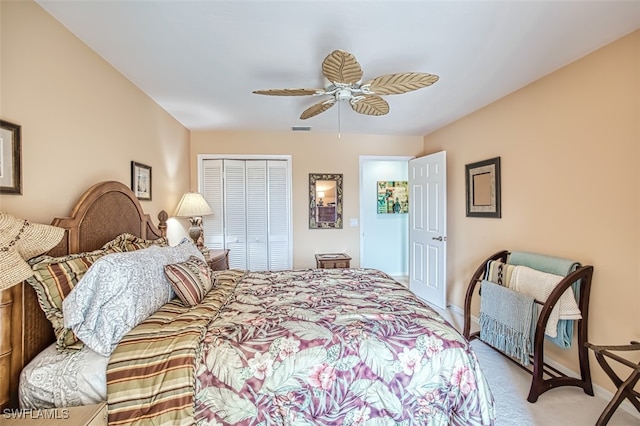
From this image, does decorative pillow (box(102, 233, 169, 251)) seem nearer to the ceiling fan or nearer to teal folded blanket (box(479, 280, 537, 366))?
the ceiling fan

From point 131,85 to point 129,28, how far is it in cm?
87

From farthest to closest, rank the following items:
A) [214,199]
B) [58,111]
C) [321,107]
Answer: [214,199] < [321,107] < [58,111]

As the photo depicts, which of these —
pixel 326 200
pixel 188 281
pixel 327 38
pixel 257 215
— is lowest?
pixel 188 281

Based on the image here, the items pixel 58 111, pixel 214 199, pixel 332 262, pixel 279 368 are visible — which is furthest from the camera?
pixel 214 199

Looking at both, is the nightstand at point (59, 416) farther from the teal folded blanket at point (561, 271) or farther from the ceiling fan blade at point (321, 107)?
the teal folded blanket at point (561, 271)

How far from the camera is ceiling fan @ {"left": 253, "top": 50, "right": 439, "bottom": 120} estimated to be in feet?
5.45

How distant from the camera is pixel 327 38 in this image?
1.92 m

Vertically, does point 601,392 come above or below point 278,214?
below

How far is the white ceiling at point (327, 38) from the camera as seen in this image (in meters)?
1.63

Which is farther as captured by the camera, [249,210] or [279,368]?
[249,210]

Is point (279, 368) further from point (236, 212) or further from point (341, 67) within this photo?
point (236, 212)

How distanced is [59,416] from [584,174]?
3462mm

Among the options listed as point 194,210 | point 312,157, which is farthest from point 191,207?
point 312,157

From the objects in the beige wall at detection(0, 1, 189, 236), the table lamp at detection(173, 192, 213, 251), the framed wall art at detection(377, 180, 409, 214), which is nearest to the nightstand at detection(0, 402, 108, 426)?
the beige wall at detection(0, 1, 189, 236)
